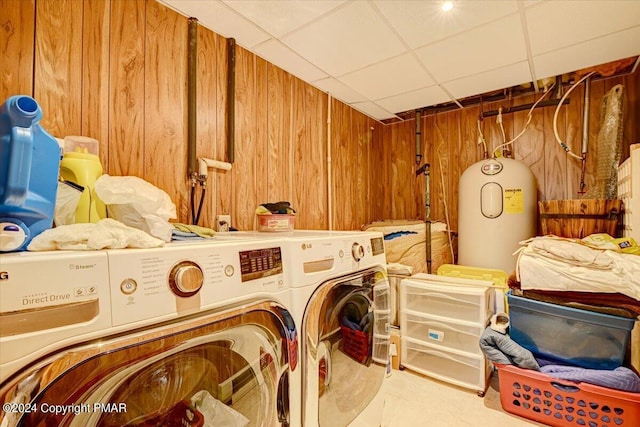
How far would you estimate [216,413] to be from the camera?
2.78 ft

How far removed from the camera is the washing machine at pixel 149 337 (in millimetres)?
473

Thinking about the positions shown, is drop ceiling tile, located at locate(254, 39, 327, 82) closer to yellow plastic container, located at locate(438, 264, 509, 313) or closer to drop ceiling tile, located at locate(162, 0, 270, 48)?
drop ceiling tile, located at locate(162, 0, 270, 48)

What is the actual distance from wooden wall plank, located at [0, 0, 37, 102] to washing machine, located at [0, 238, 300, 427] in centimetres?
91

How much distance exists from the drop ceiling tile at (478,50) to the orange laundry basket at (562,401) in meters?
1.84

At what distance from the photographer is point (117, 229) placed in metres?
0.64

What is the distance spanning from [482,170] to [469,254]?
68 cm

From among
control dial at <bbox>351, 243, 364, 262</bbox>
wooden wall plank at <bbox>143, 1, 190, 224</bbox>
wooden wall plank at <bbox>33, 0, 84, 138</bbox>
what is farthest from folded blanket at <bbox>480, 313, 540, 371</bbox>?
wooden wall plank at <bbox>33, 0, 84, 138</bbox>

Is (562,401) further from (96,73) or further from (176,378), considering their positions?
(96,73)

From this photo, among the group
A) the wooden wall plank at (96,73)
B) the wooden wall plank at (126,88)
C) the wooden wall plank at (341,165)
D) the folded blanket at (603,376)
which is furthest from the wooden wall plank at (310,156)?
the folded blanket at (603,376)

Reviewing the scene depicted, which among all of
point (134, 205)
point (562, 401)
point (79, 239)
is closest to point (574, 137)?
point (562, 401)

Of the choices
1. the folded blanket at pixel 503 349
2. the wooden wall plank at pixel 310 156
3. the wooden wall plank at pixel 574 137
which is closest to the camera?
the folded blanket at pixel 503 349

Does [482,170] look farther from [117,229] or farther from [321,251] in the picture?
[117,229]

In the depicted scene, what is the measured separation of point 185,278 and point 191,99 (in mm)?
1166

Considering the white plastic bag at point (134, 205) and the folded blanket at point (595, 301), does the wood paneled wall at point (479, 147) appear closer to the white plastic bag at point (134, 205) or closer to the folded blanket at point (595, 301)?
the folded blanket at point (595, 301)
